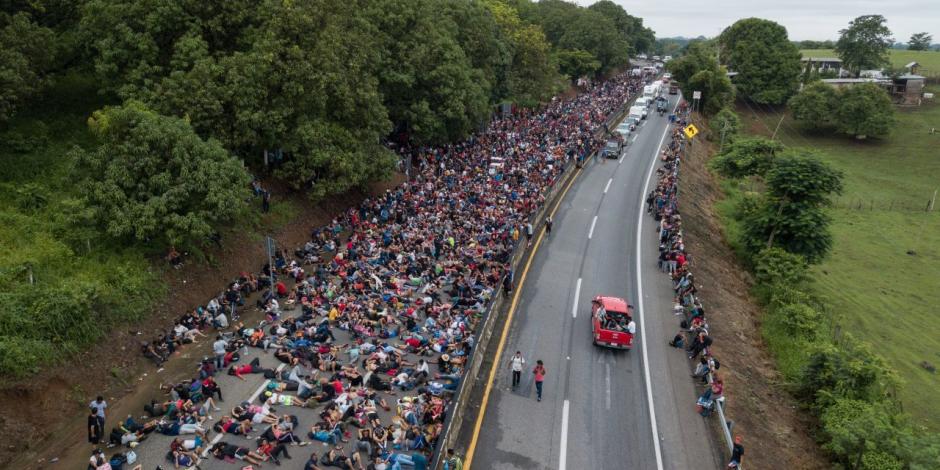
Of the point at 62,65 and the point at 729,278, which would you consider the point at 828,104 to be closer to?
the point at 729,278

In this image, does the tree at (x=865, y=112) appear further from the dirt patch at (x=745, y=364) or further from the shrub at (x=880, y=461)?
the shrub at (x=880, y=461)

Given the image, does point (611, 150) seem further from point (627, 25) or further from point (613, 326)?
point (627, 25)

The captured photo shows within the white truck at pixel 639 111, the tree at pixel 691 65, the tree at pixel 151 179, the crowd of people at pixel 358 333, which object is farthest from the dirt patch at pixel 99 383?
the tree at pixel 691 65

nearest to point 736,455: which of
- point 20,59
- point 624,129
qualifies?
point 20,59

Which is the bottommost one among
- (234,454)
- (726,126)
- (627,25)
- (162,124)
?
(234,454)

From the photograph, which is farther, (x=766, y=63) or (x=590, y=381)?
(x=766, y=63)

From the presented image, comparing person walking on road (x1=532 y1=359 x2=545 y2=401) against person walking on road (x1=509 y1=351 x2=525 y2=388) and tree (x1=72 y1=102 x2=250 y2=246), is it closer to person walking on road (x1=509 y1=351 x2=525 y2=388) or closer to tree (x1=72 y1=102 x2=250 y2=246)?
person walking on road (x1=509 y1=351 x2=525 y2=388)
